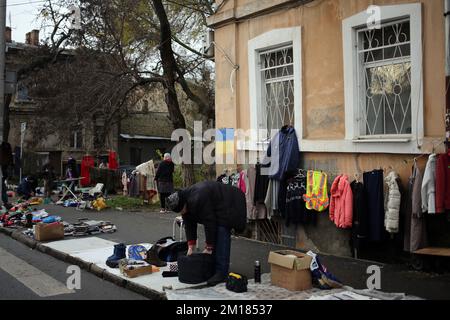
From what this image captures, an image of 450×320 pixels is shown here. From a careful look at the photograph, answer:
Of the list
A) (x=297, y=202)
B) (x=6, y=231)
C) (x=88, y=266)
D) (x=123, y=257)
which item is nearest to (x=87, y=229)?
(x=6, y=231)

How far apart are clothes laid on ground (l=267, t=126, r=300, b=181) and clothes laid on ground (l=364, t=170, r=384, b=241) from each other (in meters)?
1.73

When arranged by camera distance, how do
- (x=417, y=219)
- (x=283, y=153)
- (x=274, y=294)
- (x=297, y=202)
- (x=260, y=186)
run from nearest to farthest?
1. (x=274, y=294)
2. (x=417, y=219)
3. (x=297, y=202)
4. (x=283, y=153)
5. (x=260, y=186)

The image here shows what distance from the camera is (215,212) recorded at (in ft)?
22.6

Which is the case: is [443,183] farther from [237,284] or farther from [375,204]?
[237,284]

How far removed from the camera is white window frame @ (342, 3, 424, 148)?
724 cm

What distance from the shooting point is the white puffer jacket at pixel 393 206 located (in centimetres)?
726

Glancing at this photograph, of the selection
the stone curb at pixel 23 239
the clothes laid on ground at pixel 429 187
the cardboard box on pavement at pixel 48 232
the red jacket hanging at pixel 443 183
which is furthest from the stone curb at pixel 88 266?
the red jacket hanging at pixel 443 183

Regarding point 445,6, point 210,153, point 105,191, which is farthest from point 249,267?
point 105,191

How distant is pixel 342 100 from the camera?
27.7 feet

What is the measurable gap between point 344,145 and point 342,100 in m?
0.77

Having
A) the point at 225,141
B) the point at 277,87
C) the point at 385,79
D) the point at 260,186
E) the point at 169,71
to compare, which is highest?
the point at 169,71

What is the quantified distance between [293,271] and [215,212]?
1357 millimetres

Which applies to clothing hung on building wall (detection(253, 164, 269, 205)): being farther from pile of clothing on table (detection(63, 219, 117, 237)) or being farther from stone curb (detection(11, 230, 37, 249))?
stone curb (detection(11, 230, 37, 249))

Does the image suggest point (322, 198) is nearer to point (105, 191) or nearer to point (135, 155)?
point (105, 191)
